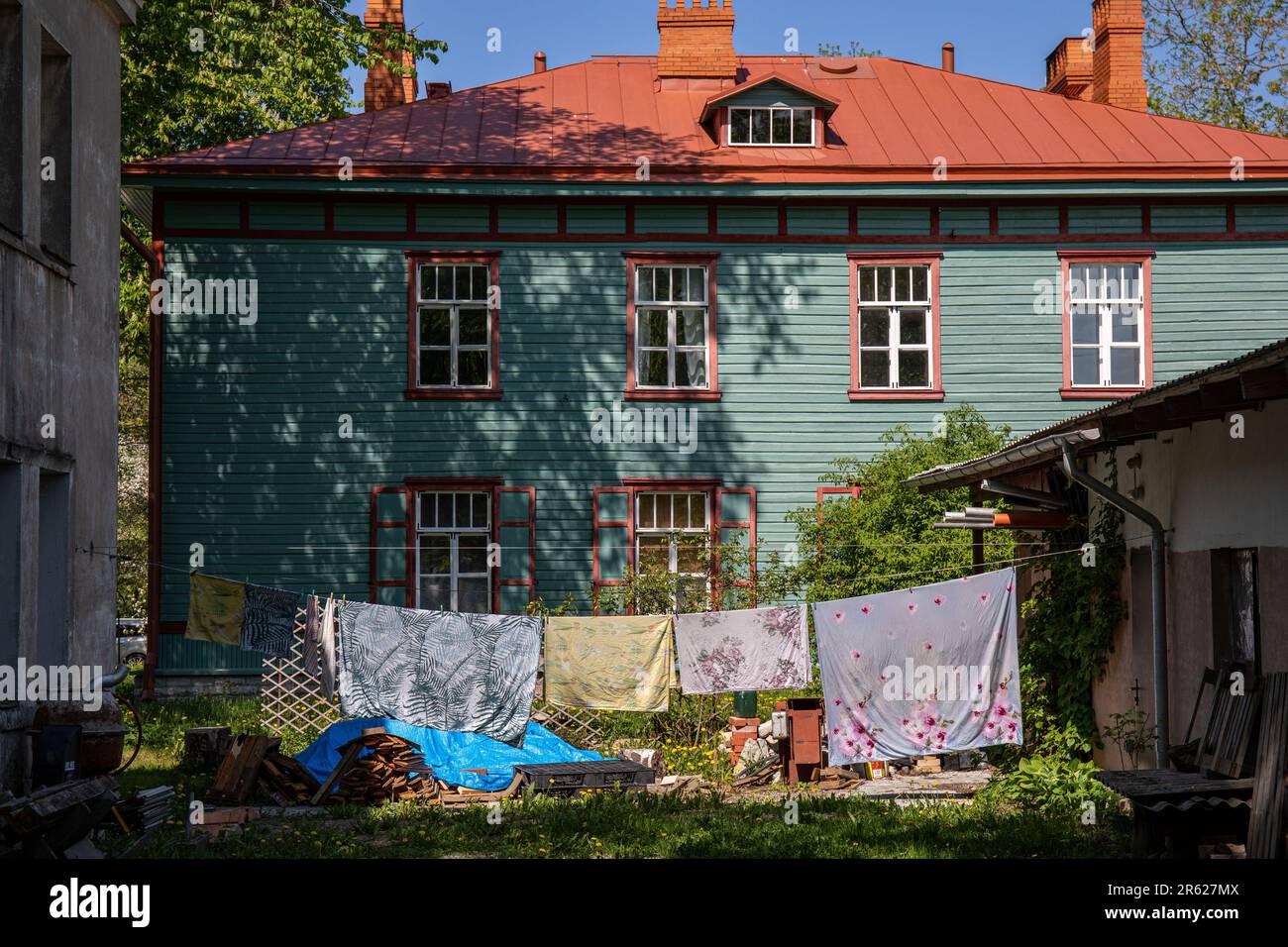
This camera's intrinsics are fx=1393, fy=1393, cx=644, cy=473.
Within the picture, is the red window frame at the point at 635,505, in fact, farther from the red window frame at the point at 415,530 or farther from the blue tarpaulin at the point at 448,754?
the blue tarpaulin at the point at 448,754

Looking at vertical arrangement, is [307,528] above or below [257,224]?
below

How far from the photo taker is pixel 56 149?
40.7ft

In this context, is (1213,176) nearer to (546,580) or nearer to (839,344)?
(839,344)

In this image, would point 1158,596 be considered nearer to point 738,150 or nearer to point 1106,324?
point 1106,324

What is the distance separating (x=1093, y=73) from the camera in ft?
79.3

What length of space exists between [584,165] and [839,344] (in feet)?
14.7

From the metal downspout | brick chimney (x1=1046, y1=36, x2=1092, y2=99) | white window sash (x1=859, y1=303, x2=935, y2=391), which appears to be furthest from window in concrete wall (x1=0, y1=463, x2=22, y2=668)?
brick chimney (x1=1046, y1=36, x2=1092, y2=99)

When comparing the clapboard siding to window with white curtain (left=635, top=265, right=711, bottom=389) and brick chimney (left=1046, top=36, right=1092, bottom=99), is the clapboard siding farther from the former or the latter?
brick chimney (left=1046, top=36, right=1092, bottom=99)

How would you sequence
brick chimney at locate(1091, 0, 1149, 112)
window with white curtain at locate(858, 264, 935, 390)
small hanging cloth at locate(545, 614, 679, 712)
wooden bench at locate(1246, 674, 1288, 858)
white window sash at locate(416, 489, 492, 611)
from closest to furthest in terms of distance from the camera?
1. wooden bench at locate(1246, 674, 1288, 858)
2. small hanging cloth at locate(545, 614, 679, 712)
3. white window sash at locate(416, 489, 492, 611)
4. window with white curtain at locate(858, 264, 935, 390)
5. brick chimney at locate(1091, 0, 1149, 112)

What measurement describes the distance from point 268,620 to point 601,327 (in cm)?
757

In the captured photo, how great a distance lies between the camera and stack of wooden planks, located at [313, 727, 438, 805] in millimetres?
13391

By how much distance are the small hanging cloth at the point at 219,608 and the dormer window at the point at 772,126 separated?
1069 centimetres

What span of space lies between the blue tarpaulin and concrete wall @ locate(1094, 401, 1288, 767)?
5.78 m

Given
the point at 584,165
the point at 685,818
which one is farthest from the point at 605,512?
the point at 685,818
